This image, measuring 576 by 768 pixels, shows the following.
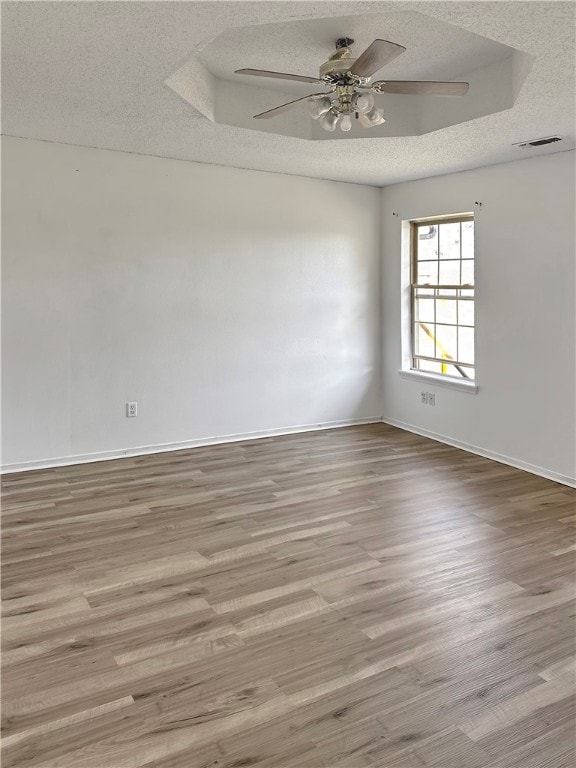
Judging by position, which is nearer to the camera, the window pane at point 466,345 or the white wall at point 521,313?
the white wall at point 521,313

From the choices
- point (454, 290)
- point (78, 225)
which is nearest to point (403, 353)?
point (454, 290)

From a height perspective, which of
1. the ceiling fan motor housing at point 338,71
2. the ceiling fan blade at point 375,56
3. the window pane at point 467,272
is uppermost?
the ceiling fan motor housing at point 338,71

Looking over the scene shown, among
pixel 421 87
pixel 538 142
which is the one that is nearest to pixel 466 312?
pixel 538 142

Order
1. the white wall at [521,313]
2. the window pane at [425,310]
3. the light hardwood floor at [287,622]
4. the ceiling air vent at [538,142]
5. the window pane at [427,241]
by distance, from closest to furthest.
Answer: the light hardwood floor at [287,622]
the ceiling air vent at [538,142]
the white wall at [521,313]
the window pane at [427,241]
the window pane at [425,310]

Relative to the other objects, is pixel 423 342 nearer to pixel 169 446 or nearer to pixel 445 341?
pixel 445 341

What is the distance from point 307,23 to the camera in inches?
121

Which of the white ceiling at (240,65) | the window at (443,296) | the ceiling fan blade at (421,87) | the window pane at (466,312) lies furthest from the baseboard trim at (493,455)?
the ceiling fan blade at (421,87)

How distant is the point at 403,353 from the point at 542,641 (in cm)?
399

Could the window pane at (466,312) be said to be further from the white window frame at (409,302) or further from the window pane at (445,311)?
the white window frame at (409,302)

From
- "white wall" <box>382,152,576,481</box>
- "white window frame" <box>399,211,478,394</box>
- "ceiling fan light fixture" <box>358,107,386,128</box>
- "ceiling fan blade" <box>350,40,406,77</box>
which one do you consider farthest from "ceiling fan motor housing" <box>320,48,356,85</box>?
"white window frame" <box>399,211,478,394</box>

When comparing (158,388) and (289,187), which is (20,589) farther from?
(289,187)

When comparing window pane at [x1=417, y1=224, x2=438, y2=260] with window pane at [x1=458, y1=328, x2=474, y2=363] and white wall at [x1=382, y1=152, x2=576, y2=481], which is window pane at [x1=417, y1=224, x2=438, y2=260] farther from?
window pane at [x1=458, y1=328, x2=474, y2=363]

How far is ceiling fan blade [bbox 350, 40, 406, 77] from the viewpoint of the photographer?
7.73 ft

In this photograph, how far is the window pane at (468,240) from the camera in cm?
537
